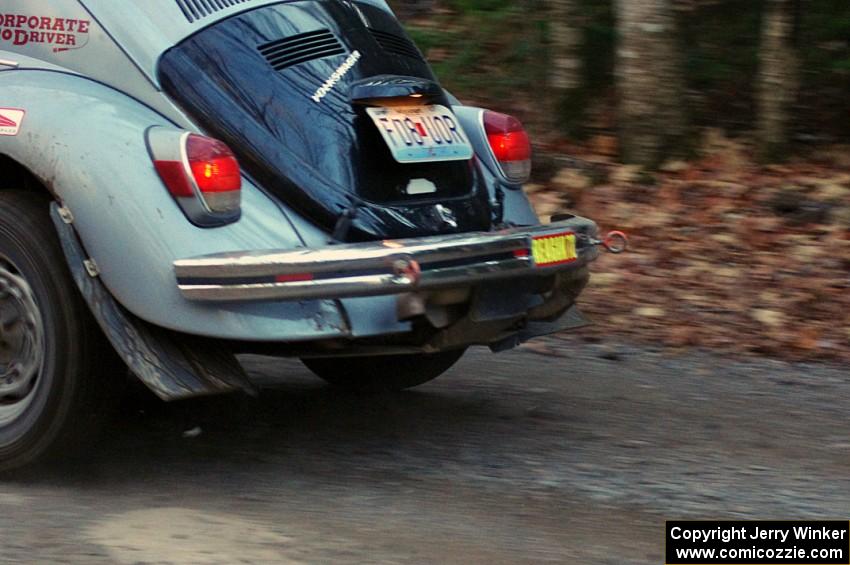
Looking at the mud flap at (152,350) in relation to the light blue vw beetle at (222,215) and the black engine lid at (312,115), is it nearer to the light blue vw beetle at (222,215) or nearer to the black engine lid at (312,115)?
the light blue vw beetle at (222,215)

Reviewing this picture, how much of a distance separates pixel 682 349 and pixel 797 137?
10.2 feet

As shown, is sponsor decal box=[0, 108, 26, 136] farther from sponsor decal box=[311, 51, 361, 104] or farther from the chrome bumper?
sponsor decal box=[311, 51, 361, 104]

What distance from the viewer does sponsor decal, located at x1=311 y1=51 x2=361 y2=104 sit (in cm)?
468

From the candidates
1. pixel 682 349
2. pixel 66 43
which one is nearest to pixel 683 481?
pixel 682 349

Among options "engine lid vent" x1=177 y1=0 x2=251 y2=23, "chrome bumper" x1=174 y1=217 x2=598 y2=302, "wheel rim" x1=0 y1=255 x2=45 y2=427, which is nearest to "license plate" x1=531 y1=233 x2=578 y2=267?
"chrome bumper" x1=174 y1=217 x2=598 y2=302

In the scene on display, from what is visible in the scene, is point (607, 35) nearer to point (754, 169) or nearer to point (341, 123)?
point (754, 169)

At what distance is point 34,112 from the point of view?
14.5 feet

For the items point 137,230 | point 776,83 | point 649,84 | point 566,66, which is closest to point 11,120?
point 137,230

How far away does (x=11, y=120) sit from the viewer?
446 cm

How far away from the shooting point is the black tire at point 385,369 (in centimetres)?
563

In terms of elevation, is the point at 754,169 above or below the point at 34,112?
below

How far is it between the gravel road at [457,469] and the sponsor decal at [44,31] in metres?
1.43

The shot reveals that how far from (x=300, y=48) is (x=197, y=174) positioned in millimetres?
745

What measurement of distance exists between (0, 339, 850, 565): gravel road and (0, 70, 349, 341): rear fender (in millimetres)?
582
